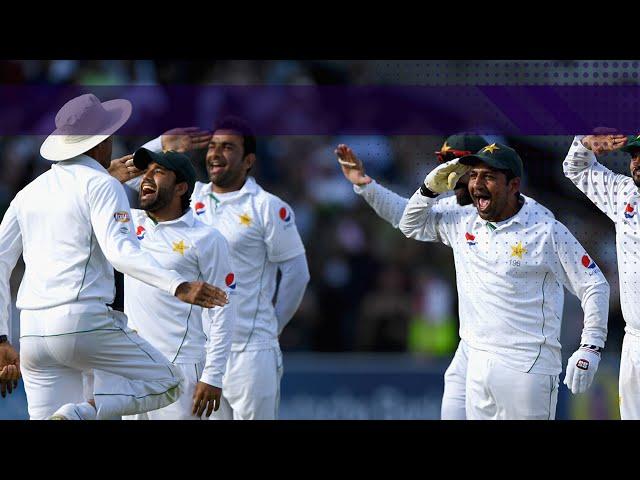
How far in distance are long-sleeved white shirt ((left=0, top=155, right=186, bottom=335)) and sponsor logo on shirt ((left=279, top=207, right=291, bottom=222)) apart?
2.05m

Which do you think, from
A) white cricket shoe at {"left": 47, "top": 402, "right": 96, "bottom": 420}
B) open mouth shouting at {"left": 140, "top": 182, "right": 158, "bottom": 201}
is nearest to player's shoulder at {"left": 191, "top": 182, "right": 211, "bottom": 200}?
open mouth shouting at {"left": 140, "top": 182, "right": 158, "bottom": 201}

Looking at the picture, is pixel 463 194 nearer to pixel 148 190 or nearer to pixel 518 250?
pixel 518 250

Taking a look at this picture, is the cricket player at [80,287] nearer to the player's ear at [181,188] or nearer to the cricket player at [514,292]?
the player's ear at [181,188]

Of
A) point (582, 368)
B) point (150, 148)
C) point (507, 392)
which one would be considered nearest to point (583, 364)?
point (582, 368)

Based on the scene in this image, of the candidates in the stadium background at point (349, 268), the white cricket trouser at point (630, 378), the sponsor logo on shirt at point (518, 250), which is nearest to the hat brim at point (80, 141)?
the stadium background at point (349, 268)

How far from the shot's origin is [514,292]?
6.98m

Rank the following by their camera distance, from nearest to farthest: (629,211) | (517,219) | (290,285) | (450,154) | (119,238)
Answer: (119,238), (517,219), (629,211), (450,154), (290,285)

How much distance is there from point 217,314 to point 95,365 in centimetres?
119

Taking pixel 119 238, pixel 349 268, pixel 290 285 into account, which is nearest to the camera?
pixel 119 238

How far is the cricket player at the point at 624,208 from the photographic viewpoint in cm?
712

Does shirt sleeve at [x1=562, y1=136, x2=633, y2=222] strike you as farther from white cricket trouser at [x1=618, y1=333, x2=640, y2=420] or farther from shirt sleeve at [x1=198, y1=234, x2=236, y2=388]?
shirt sleeve at [x1=198, y1=234, x2=236, y2=388]

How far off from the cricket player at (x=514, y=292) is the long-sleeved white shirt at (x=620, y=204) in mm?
316

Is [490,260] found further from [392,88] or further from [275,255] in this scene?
[275,255]

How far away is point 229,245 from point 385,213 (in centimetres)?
102
